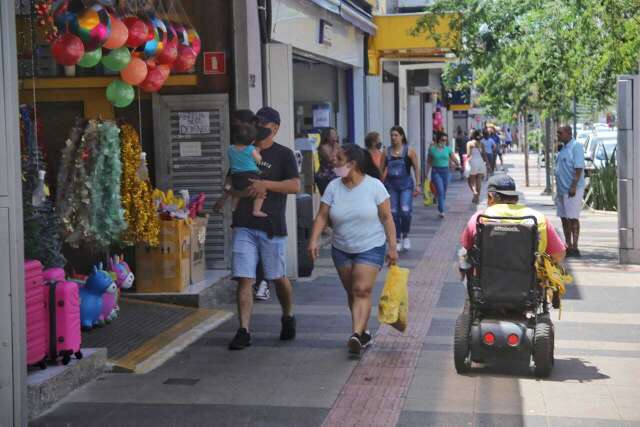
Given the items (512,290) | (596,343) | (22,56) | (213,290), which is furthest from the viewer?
(213,290)

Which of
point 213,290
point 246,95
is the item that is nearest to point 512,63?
point 246,95

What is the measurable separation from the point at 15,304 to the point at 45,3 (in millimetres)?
3302

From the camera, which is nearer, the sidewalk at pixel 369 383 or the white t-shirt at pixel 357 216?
the sidewalk at pixel 369 383

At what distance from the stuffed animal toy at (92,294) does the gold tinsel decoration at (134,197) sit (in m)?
0.71

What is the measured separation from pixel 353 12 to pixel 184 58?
28.9 ft

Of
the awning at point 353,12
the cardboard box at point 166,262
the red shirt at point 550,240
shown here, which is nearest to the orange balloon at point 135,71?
the cardboard box at point 166,262

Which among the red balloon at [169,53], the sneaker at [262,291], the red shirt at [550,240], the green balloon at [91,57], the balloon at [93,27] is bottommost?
the sneaker at [262,291]

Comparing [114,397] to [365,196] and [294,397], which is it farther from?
[365,196]

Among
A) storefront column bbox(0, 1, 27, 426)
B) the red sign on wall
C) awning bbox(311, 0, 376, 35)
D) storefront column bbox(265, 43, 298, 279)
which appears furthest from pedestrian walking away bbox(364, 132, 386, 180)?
storefront column bbox(0, 1, 27, 426)

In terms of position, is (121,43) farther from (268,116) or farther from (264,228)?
(264,228)

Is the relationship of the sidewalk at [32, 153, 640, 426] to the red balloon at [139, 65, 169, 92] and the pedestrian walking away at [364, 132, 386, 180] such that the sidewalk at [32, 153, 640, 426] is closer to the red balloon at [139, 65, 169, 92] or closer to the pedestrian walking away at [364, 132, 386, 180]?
the red balloon at [139, 65, 169, 92]

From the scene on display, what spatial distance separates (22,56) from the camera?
9.66 metres

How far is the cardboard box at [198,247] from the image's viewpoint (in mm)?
10852

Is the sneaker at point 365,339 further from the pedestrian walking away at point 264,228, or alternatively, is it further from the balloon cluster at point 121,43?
the balloon cluster at point 121,43
